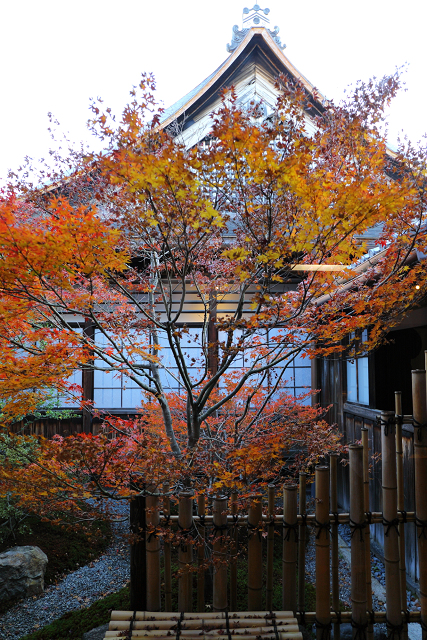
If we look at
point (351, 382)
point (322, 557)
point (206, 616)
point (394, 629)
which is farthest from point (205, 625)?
point (351, 382)

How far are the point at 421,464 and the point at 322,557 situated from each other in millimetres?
1068

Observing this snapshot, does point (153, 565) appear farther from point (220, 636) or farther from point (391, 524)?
point (391, 524)

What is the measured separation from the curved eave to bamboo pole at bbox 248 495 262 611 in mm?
8043

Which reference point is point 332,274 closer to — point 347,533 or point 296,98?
point 296,98

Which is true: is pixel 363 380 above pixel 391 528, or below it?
above

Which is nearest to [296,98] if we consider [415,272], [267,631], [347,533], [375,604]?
[415,272]

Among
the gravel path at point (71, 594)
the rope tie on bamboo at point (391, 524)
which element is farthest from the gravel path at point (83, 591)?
the rope tie on bamboo at point (391, 524)

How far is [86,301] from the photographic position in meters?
4.02

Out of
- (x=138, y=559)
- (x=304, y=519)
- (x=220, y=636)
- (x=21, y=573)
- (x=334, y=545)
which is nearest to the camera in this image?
(x=220, y=636)

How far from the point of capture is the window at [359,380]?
7.34 m

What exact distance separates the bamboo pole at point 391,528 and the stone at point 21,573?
4680 millimetres

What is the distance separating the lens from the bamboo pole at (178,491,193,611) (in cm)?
314

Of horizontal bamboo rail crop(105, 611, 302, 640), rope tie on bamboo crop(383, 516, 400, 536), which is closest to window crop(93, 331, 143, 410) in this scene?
horizontal bamboo rail crop(105, 611, 302, 640)

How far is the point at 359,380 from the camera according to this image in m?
7.66
